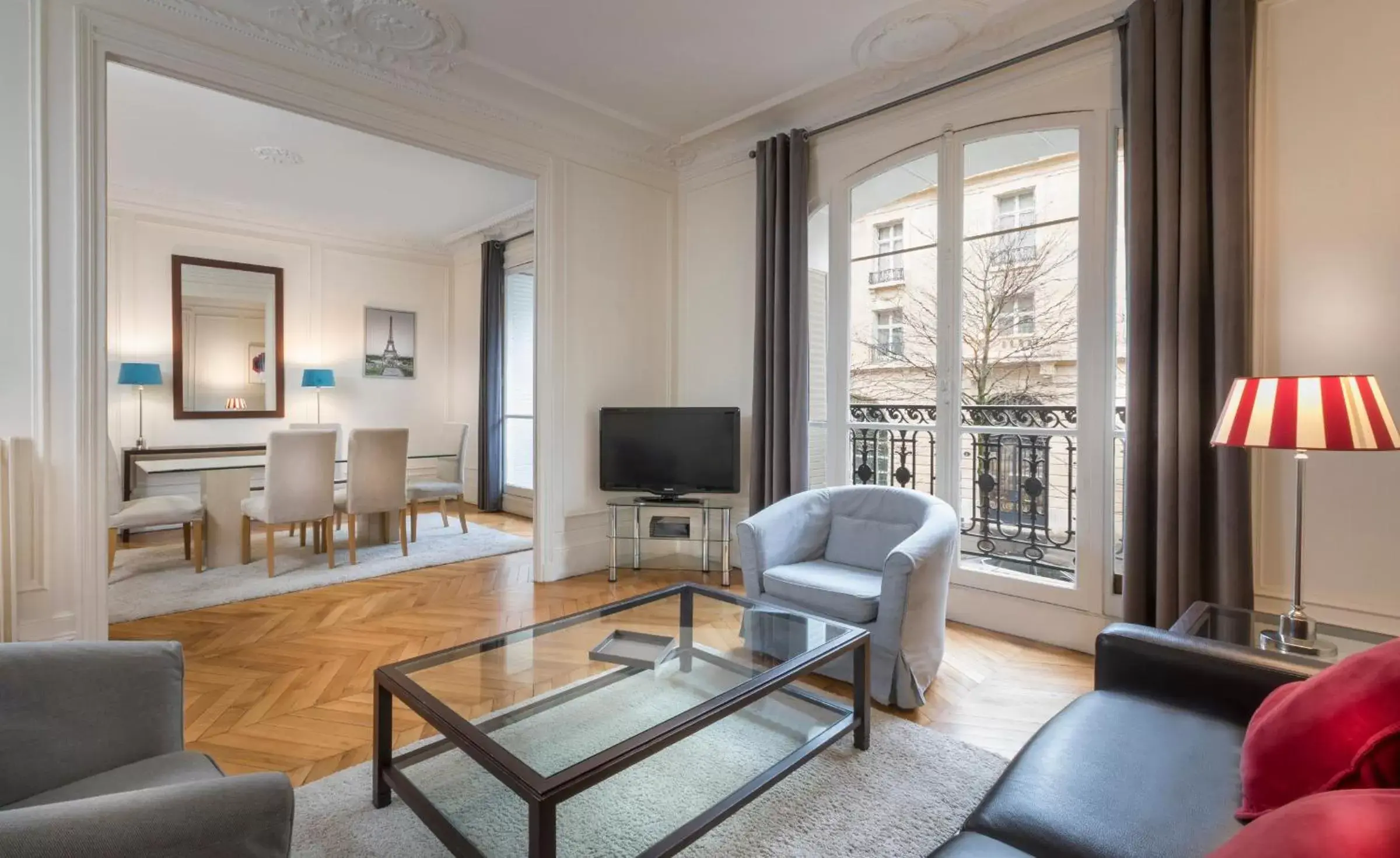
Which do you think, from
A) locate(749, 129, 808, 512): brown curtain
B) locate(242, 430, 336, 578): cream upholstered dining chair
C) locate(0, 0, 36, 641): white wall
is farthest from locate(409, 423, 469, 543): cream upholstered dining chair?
locate(749, 129, 808, 512): brown curtain

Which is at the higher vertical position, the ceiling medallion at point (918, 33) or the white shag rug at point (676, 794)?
the ceiling medallion at point (918, 33)

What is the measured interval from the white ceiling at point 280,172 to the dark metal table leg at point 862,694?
A: 12.0ft

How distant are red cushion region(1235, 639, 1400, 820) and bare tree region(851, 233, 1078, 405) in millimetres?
2266

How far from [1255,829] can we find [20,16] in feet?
13.1

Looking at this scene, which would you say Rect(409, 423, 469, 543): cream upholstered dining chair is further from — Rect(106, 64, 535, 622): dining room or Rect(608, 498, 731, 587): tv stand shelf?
Rect(608, 498, 731, 587): tv stand shelf

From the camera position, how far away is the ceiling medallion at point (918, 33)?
2740 mm

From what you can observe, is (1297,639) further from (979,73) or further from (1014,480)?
(979,73)

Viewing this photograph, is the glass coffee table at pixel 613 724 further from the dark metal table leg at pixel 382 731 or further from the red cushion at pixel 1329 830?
the red cushion at pixel 1329 830

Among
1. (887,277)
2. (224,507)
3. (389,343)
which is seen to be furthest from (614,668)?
(389,343)

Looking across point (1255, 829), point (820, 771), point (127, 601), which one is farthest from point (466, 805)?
point (127, 601)

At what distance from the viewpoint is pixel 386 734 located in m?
1.67

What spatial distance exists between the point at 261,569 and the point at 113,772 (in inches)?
137

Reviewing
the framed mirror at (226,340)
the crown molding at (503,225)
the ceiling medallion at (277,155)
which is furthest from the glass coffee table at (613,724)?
the framed mirror at (226,340)

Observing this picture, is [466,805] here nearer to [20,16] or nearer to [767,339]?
[767,339]
